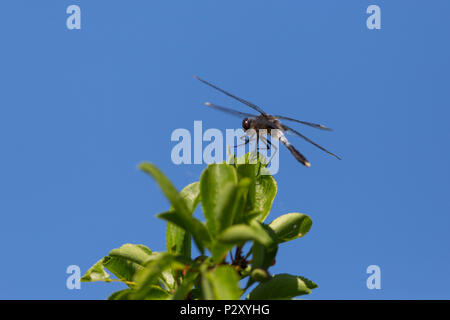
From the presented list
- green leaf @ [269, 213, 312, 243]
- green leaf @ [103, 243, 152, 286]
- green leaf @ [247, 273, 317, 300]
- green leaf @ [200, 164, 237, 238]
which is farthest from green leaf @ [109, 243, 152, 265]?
green leaf @ [269, 213, 312, 243]

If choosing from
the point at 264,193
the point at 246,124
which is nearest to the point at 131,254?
the point at 264,193

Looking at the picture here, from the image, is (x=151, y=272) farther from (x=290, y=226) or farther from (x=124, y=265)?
(x=290, y=226)

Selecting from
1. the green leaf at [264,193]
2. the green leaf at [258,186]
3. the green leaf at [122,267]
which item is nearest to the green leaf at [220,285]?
the green leaf at [258,186]

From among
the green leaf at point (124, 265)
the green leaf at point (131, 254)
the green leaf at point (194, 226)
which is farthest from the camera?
the green leaf at point (124, 265)

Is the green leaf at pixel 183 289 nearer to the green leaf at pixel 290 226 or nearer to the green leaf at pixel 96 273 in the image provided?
the green leaf at pixel 290 226

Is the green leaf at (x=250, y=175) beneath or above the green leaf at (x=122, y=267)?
above

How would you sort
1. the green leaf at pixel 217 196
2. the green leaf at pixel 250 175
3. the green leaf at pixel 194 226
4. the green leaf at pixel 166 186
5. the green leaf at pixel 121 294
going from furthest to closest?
the green leaf at pixel 250 175, the green leaf at pixel 121 294, the green leaf at pixel 194 226, the green leaf at pixel 217 196, the green leaf at pixel 166 186
